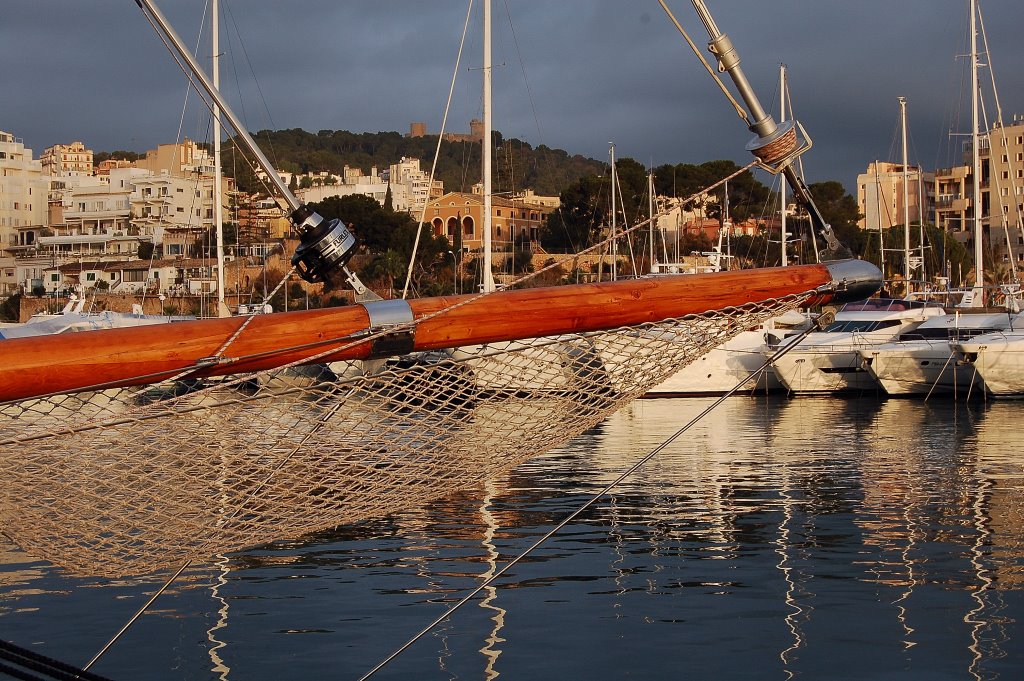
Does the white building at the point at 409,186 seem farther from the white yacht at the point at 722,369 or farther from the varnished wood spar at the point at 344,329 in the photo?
the varnished wood spar at the point at 344,329

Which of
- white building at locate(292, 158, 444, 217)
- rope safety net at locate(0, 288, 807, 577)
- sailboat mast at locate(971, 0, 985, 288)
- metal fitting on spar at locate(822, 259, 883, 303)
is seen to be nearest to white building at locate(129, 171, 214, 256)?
white building at locate(292, 158, 444, 217)

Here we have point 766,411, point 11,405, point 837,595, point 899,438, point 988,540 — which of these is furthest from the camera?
point 766,411

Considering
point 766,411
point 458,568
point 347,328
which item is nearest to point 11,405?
point 347,328

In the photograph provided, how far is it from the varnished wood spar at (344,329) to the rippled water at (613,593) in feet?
12.6

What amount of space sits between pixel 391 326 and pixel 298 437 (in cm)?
94

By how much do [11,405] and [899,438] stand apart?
20.7 m

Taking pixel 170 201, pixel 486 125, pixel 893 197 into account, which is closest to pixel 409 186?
pixel 170 201

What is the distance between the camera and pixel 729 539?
40.9ft

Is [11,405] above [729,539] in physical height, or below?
above

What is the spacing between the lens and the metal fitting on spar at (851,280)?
499 cm

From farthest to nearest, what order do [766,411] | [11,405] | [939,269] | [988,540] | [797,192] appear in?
[939,269], [766,411], [988,540], [797,192], [11,405]

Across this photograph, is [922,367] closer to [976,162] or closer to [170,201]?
[976,162]

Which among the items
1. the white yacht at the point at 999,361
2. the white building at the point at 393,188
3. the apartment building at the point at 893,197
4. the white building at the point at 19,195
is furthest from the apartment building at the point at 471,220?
the white yacht at the point at 999,361

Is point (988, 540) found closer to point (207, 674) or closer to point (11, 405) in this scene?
point (207, 674)
